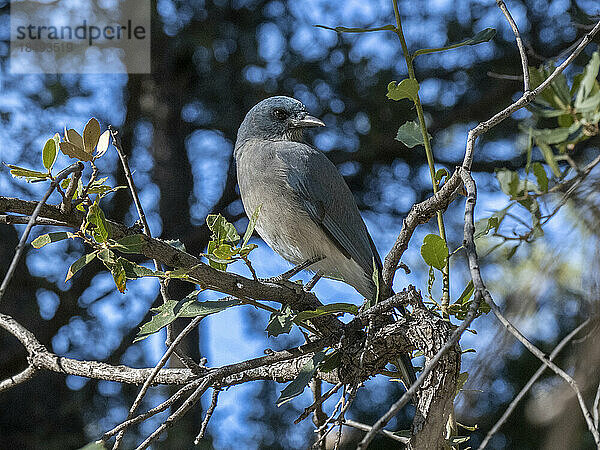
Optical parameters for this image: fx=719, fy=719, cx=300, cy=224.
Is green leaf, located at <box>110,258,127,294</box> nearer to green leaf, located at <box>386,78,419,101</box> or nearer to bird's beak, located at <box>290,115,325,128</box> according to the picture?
green leaf, located at <box>386,78,419,101</box>

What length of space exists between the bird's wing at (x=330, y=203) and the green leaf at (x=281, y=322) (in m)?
0.85

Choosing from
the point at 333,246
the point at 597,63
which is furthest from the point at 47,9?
the point at 597,63

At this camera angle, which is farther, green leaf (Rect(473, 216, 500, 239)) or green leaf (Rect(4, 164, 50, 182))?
green leaf (Rect(473, 216, 500, 239))

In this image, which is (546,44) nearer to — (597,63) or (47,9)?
(597,63)

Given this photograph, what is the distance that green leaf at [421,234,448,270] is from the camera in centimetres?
110

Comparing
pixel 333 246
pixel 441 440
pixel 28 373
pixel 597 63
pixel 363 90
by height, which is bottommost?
pixel 441 440

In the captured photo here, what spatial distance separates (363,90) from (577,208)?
6.87 ft

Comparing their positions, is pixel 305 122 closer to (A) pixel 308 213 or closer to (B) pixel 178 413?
(A) pixel 308 213

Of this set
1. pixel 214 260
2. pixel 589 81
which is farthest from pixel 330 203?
pixel 214 260

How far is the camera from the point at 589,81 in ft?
4.82

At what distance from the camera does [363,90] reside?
3369 mm

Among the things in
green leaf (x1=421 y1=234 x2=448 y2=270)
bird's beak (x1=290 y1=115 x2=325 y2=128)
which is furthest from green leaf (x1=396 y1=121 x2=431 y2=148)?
bird's beak (x1=290 y1=115 x2=325 y2=128)

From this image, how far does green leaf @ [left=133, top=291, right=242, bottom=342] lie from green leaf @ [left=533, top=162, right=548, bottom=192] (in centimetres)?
70

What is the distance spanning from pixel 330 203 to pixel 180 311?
3.48 feet
